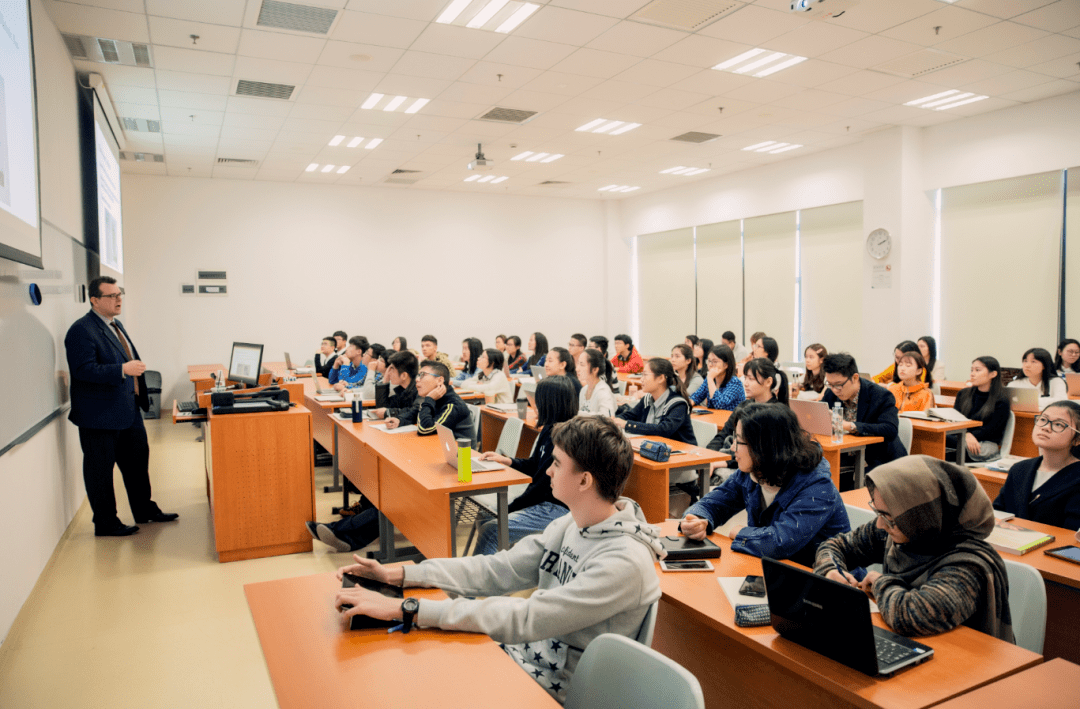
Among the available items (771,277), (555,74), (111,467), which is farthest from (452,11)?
(771,277)

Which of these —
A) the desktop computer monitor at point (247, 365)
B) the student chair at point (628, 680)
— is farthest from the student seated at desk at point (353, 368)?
the student chair at point (628, 680)

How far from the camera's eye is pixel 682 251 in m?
12.7

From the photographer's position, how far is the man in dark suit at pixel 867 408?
182 inches

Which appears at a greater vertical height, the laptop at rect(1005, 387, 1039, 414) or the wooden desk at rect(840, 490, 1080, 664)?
the laptop at rect(1005, 387, 1039, 414)

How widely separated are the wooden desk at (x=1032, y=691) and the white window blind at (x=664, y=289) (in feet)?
36.7

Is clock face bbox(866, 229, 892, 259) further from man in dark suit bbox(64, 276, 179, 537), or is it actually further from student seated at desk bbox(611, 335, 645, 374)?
man in dark suit bbox(64, 276, 179, 537)

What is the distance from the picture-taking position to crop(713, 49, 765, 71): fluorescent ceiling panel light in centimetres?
583

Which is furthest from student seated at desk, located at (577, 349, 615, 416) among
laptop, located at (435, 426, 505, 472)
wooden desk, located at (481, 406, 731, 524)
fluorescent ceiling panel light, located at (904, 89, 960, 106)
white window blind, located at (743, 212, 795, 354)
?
white window blind, located at (743, 212, 795, 354)

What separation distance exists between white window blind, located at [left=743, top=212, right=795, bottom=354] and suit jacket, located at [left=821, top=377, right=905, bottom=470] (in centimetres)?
615

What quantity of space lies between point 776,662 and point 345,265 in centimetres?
1119

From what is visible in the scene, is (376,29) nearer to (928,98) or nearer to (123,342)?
(123,342)

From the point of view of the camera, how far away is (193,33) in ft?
16.8

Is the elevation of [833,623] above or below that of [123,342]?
below

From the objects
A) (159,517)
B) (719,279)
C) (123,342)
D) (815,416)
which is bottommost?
(159,517)
